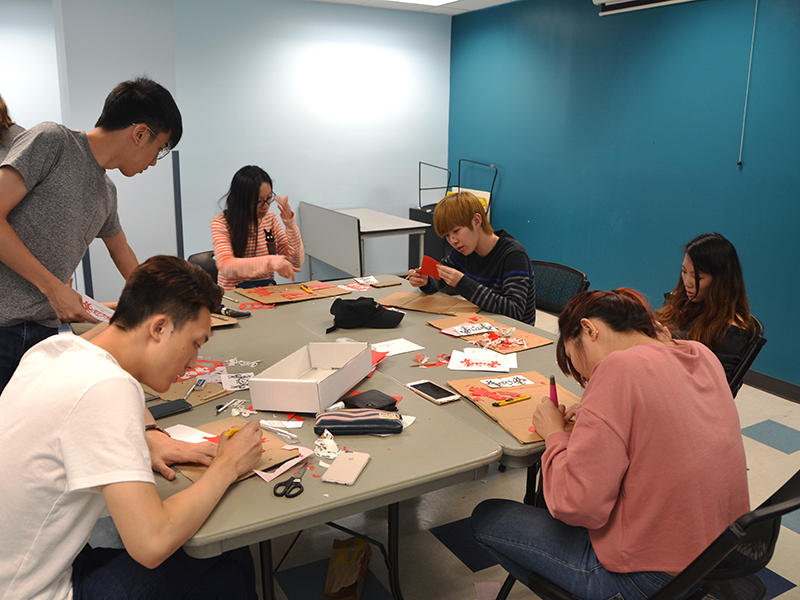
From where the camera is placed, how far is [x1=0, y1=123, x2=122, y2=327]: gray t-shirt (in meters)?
1.63

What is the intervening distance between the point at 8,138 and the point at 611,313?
165cm

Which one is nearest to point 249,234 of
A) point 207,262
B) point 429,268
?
point 207,262

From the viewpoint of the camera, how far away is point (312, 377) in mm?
1903

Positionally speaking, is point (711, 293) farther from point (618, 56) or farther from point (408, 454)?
point (618, 56)

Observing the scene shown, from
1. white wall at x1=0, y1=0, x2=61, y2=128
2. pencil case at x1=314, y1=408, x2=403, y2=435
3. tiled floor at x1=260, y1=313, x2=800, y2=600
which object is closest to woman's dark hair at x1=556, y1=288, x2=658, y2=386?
pencil case at x1=314, y1=408, x2=403, y2=435

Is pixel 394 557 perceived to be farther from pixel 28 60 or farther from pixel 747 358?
pixel 28 60

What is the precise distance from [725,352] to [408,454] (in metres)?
1.25

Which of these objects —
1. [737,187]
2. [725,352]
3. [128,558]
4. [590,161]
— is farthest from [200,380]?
[590,161]

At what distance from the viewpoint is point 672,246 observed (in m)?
4.04

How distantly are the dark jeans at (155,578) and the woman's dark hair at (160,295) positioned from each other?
0.47m

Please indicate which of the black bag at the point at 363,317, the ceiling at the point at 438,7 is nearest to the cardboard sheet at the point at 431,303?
the black bag at the point at 363,317

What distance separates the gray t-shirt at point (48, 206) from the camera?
1629 mm

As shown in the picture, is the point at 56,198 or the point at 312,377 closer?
the point at 56,198

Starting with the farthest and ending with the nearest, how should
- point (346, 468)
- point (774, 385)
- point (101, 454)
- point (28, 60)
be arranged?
point (28, 60) → point (774, 385) → point (346, 468) → point (101, 454)
